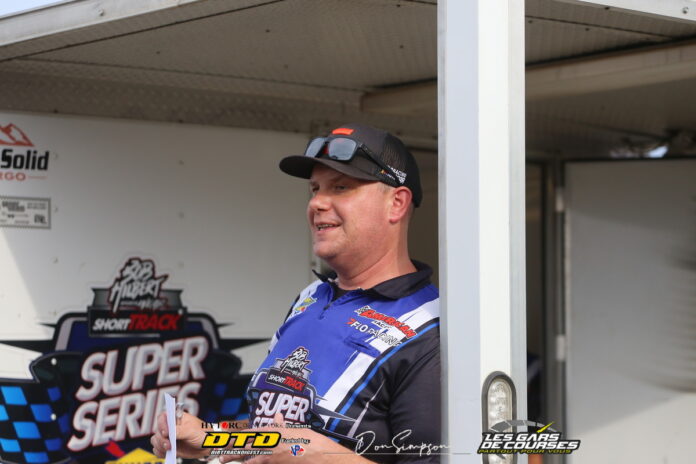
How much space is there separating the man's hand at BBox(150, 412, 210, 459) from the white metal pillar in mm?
559

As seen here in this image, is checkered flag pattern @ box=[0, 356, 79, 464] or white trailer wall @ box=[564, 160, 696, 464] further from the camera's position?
white trailer wall @ box=[564, 160, 696, 464]

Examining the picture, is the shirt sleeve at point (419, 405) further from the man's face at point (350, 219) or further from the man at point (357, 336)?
the man's face at point (350, 219)

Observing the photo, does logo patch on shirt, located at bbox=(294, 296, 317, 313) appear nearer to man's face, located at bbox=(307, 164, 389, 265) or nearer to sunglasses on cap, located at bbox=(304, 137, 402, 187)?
man's face, located at bbox=(307, 164, 389, 265)

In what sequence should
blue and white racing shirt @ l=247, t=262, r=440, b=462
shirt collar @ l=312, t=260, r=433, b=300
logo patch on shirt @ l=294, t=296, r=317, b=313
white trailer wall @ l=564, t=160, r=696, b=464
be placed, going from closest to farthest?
1. blue and white racing shirt @ l=247, t=262, r=440, b=462
2. shirt collar @ l=312, t=260, r=433, b=300
3. logo patch on shirt @ l=294, t=296, r=317, b=313
4. white trailer wall @ l=564, t=160, r=696, b=464

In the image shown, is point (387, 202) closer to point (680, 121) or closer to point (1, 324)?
point (1, 324)

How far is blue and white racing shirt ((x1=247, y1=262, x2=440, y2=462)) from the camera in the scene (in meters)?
2.16

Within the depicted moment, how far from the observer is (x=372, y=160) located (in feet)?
7.96

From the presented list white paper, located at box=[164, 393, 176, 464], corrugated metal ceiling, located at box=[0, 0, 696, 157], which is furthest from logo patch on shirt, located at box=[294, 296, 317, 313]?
corrugated metal ceiling, located at box=[0, 0, 696, 157]

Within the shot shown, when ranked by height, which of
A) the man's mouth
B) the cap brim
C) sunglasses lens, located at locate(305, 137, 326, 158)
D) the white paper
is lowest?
the white paper

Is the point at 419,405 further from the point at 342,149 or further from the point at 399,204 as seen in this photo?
the point at 342,149

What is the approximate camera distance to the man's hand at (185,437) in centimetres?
216

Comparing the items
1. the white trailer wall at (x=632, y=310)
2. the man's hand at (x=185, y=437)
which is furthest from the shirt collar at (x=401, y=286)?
the white trailer wall at (x=632, y=310)

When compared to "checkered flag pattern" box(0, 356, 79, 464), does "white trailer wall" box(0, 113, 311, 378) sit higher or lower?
higher
